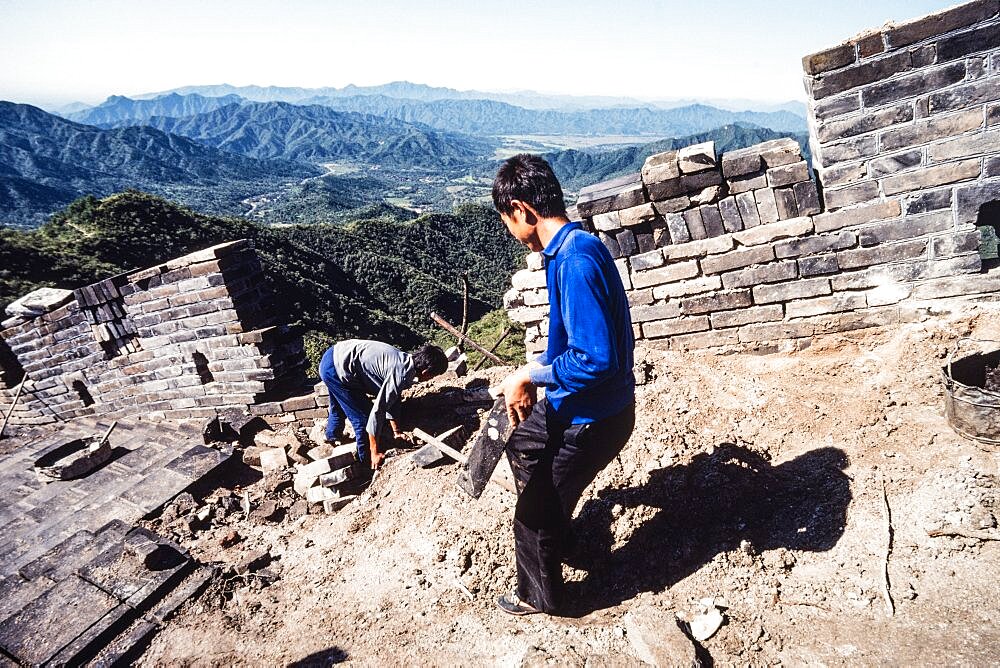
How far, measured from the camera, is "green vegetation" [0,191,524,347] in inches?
758

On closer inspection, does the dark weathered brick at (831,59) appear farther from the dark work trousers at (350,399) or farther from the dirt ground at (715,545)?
the dark work trousers at (350,399)

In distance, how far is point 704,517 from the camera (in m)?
2.56

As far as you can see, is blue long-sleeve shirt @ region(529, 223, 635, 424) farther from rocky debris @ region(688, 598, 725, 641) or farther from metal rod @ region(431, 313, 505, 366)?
metal rod @ region(431, 313, 505, 366)

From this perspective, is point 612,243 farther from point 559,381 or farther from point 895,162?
point 559,381

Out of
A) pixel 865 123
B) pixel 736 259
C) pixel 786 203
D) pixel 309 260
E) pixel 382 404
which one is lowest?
pixel 309 260

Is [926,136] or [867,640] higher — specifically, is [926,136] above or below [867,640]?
above

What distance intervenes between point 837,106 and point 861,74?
0.20 meters

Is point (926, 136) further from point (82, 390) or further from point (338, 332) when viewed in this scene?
point (338, 332)

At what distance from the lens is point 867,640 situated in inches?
69.7

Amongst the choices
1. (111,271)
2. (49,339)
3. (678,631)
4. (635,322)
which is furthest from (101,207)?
(678,631)

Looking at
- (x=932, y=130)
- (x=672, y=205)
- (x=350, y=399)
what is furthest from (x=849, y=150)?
(x=350, y=399)

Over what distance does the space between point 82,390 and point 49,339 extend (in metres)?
0.61

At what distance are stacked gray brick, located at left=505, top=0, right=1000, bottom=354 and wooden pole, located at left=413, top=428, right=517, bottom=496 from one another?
1.48m

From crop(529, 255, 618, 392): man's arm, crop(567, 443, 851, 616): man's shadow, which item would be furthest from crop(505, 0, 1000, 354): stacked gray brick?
crop(529, 255, 618, 392): man's arm
